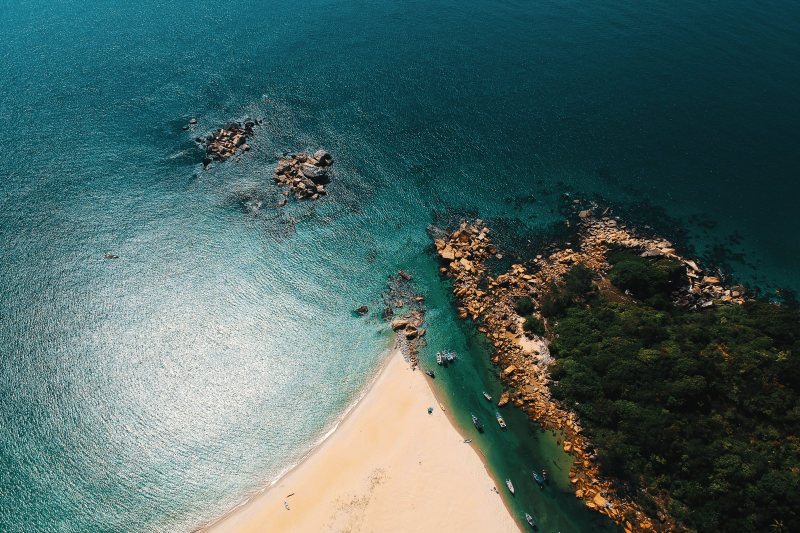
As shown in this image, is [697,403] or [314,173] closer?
[697,403]

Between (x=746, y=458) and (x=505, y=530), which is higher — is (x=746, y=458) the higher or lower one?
the higher one

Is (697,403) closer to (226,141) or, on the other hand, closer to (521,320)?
(521,320)

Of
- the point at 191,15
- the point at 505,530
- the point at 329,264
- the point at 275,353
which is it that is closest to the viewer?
the point at 505,530

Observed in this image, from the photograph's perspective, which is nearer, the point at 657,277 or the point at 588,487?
the point at 588,487

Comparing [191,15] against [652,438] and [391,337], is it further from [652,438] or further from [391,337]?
[652,438]

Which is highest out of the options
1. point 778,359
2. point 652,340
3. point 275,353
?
point 778,359

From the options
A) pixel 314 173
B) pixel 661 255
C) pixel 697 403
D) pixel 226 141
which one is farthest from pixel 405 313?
pixel 226 141

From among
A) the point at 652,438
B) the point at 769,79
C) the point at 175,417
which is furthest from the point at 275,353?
the point at 769,79
